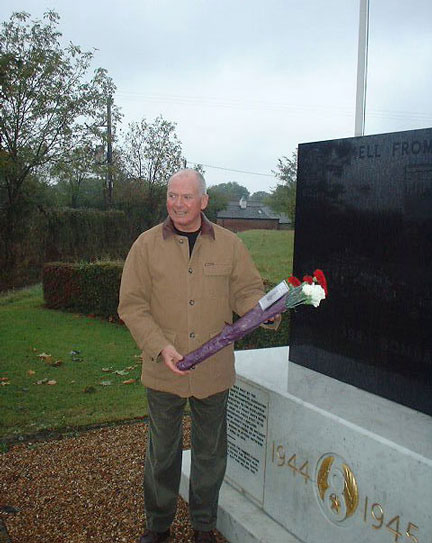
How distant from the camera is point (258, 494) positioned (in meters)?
3.26

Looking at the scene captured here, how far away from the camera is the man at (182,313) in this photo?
2.74 m

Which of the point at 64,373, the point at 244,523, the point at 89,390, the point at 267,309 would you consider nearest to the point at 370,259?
the point at 267,309

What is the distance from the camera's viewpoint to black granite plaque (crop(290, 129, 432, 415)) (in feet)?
9.16

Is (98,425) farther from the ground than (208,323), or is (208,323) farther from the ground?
(208,323)

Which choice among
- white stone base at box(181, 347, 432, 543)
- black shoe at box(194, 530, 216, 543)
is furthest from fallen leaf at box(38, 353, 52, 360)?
black shoe at box(194, 530, 216, 543)

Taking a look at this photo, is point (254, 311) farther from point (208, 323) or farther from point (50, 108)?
point (50, 108)

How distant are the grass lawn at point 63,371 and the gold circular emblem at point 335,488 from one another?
2.72 meters

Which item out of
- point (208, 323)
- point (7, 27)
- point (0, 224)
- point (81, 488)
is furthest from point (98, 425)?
point (7, 27)


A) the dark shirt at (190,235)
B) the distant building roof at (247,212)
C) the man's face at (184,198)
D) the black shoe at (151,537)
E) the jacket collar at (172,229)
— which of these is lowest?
the black shoe at (151,537)

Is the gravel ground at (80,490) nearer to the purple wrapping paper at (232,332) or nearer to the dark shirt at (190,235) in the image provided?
the purple wrapping paper at (232,332)

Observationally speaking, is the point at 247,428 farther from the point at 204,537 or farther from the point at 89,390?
the point at 89,390

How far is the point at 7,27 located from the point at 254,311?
53.6 feet

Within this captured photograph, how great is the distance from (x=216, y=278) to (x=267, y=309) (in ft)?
1.16

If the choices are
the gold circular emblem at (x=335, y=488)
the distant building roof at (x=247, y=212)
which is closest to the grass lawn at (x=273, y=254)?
the gold circular emblem at (x=335, y=488)
